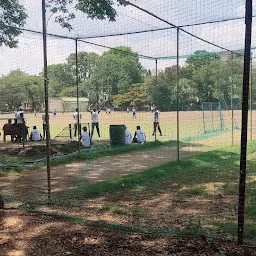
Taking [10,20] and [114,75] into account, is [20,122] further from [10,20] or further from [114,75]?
[114,75]

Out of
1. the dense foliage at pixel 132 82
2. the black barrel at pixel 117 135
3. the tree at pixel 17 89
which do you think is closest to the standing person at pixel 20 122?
the dense foliage at pixel 132 82

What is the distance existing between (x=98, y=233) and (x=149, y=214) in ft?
4.71

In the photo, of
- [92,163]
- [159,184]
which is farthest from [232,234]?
[92,163]

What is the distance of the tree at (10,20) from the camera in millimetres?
9430

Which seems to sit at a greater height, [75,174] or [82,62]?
[82,62]

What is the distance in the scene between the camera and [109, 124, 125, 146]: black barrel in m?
13.8

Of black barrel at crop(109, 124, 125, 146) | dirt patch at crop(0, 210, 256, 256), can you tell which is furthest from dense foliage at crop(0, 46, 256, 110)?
dirt patch at crop(0, 210, 256, 256)

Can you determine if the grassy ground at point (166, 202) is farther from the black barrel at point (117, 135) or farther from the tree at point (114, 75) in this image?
the tree at point (114, 75)

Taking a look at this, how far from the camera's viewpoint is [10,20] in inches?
405

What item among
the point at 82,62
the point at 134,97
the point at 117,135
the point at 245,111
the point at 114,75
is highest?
the point at 82,62

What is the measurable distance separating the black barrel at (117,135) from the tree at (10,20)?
17.4 feet

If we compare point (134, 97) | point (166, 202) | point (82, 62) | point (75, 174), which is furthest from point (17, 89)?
point (82, 62)

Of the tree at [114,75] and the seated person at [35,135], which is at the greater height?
the tree at [114,75]

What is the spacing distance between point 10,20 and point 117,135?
18.7 ft
